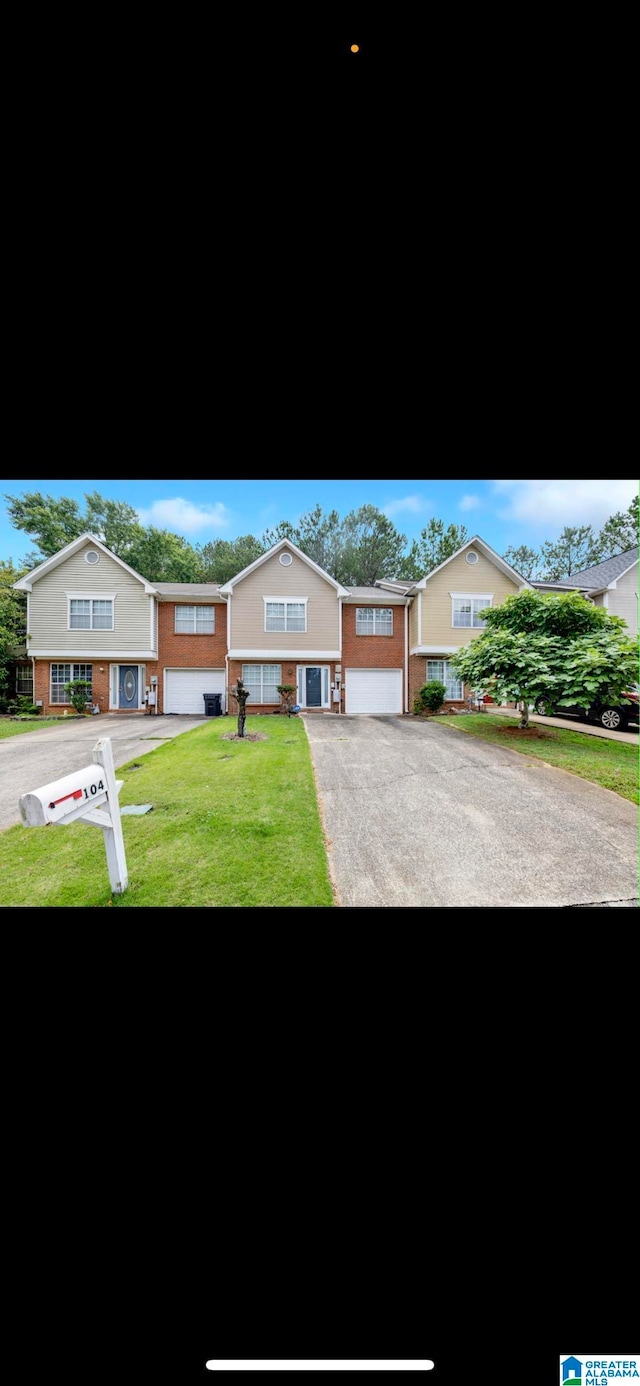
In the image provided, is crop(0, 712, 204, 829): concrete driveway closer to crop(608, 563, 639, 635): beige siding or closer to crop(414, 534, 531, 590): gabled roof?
crop(414, 534, 531, 590): gabled roof

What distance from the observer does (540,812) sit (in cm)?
229

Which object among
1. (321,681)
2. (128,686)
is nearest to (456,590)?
(321,681)

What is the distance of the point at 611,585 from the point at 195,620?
8.85 feet

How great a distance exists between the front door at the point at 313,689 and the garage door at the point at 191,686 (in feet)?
2.68

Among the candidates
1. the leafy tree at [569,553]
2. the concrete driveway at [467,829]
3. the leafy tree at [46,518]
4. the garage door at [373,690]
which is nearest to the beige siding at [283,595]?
the garage door at [373,690]

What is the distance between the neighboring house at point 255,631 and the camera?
2.32m

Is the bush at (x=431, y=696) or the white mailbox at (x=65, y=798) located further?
the bush at (x=431, y=696)

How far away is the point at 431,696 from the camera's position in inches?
148

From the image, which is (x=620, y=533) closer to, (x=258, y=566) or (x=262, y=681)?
(x=258, y=566)

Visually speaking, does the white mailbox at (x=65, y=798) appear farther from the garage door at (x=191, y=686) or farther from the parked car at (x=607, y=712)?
the parked car at (x=607, y=712)

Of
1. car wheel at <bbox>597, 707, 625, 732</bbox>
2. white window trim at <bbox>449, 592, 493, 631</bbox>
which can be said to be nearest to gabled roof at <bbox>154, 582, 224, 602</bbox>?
white window trim at <bbox>449, 592, 493, 631</bbox>
